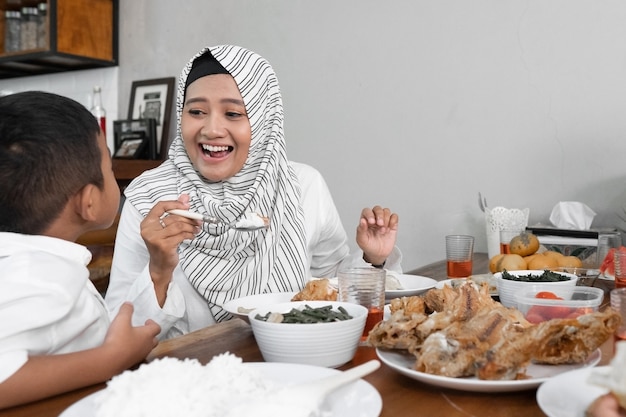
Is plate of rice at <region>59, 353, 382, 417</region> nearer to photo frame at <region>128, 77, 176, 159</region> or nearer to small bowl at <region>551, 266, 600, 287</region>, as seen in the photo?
small bowl at <region>551, 266, 600, 287</region>

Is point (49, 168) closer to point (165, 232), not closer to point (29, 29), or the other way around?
point (165, 232)

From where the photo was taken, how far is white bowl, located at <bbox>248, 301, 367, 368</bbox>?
0.83 metres

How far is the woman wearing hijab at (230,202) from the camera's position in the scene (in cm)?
153

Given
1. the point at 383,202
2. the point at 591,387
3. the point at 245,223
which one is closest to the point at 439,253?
the point at 383,202

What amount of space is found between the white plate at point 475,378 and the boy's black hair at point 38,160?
0.58m

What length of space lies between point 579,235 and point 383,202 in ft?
3.13

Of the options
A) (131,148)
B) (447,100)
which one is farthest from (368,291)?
(131,148)

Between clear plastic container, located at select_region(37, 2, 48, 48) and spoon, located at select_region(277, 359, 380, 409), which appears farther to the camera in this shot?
clear plastic container, located at select_region(37, 2, 48, 48)

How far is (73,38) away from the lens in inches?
126

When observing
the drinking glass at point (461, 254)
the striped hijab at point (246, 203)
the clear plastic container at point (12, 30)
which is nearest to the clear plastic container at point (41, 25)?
the clear plastic container at point (12, 30)

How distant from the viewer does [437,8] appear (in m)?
2.49

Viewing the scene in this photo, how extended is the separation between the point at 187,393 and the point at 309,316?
33 cm

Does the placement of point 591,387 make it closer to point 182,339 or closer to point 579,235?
point 182,339

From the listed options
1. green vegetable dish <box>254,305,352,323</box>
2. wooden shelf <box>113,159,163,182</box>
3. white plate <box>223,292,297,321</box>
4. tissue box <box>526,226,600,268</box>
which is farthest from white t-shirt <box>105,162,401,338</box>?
wooden shelf <box>113,159,163,182</box>
